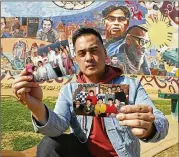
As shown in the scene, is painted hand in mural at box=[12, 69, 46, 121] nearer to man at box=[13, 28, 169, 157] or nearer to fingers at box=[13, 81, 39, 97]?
fingers at box=[13, 81, 39, 97]

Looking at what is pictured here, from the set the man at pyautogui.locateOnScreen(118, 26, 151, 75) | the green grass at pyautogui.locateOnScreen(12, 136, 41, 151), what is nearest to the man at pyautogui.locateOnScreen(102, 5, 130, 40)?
the man at pyautogui.locateOnScreen(118, 26, 151, 75)

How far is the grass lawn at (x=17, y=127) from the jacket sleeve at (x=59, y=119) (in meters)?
1.80

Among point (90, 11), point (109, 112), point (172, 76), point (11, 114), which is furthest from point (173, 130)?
point (90, 11)

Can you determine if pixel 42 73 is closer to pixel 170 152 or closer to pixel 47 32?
pixel 170 152

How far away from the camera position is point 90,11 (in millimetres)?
6238

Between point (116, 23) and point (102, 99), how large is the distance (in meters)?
5.43

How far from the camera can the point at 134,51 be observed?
20.4 feet

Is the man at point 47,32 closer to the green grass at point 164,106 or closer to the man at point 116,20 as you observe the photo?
the man at point 116,20

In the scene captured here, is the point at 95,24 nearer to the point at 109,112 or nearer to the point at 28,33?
the point at 28,33

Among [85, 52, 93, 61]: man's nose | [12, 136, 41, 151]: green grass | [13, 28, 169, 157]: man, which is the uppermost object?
[85, 52, 93, 61]: man's nose

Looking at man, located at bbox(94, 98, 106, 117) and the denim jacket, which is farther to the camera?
the denim jacket

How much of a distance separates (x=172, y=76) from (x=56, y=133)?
16.1ft

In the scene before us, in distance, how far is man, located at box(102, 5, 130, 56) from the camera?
20.5ft

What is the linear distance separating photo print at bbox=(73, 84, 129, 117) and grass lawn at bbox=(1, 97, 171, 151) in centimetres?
204
